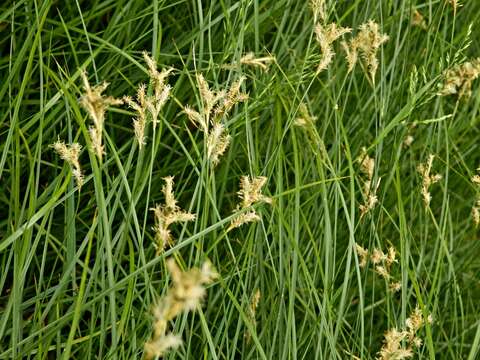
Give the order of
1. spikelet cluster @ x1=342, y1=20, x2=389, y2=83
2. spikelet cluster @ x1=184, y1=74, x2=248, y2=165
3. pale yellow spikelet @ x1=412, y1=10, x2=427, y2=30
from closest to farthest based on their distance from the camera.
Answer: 1. spikelet cluster @ x1=184, y1=74, x2=248, y2=165
2. spikelet cluster @ x1=342, y1=20, x2=389, y2=83
3. pale yellow spikelet @ x1=412, y1=10, x2=427, y2=30

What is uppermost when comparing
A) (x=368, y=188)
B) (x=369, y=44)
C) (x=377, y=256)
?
(x=369, y=44)

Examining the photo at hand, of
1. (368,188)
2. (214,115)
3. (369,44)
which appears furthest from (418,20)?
(214,115)

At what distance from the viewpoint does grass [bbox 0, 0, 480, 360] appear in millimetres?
1578

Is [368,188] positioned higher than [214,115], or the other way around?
[214,115]

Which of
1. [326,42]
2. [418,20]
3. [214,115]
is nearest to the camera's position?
[214,115]

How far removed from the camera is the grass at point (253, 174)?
158 centimetres

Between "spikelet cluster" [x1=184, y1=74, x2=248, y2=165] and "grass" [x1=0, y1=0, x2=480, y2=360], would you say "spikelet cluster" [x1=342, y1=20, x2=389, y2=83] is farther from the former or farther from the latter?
"spikelet cluster" [x1=184, y1=74, x2=248, y2=165]

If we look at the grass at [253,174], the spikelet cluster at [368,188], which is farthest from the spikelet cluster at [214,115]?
the spikelet cluster at [368,188]

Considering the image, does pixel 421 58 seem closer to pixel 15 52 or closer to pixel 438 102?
pixel 438 102

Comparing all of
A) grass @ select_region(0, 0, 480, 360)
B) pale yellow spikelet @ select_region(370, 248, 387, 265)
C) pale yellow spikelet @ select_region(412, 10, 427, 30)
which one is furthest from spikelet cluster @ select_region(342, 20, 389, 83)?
pale yellow spikelet @ select_region(412, 10, 427, 30)

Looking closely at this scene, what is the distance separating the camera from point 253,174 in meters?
1.62

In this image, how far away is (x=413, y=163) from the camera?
7.40ft

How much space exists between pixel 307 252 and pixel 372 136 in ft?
1.47

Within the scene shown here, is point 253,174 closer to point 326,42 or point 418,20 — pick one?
point 326,42
